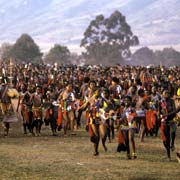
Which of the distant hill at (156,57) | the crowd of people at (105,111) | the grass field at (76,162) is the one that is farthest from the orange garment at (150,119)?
the distant hill at (156,57)

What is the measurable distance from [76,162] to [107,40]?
420 ft

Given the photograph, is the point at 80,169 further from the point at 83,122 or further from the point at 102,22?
the point at 102,22

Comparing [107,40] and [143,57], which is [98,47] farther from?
[143,57]

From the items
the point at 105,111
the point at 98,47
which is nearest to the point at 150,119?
the point at 105,111

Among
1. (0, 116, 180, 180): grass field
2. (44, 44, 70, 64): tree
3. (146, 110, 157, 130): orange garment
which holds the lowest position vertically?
(0, 116, 180, 180): grass field

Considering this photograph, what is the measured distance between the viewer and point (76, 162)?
1461 centimetres

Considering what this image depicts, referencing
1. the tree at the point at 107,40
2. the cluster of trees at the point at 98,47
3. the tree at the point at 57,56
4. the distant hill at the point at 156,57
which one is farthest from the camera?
the distant hill at the point at 156,57

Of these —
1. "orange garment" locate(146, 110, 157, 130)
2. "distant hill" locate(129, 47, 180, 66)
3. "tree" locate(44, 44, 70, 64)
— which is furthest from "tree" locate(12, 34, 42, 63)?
"orange garment" locate(146, 110, 157, 130)

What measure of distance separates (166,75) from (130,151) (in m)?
27.7

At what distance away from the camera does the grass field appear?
13.0 meters

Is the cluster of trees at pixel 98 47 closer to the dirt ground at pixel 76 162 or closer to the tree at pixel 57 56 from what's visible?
the tree at pixel 57 56

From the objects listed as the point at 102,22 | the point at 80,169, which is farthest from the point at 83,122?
the point at 102,22

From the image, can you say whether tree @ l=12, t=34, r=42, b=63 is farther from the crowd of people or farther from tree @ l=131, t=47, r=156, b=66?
the crowd of people

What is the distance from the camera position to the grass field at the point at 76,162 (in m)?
13.0
